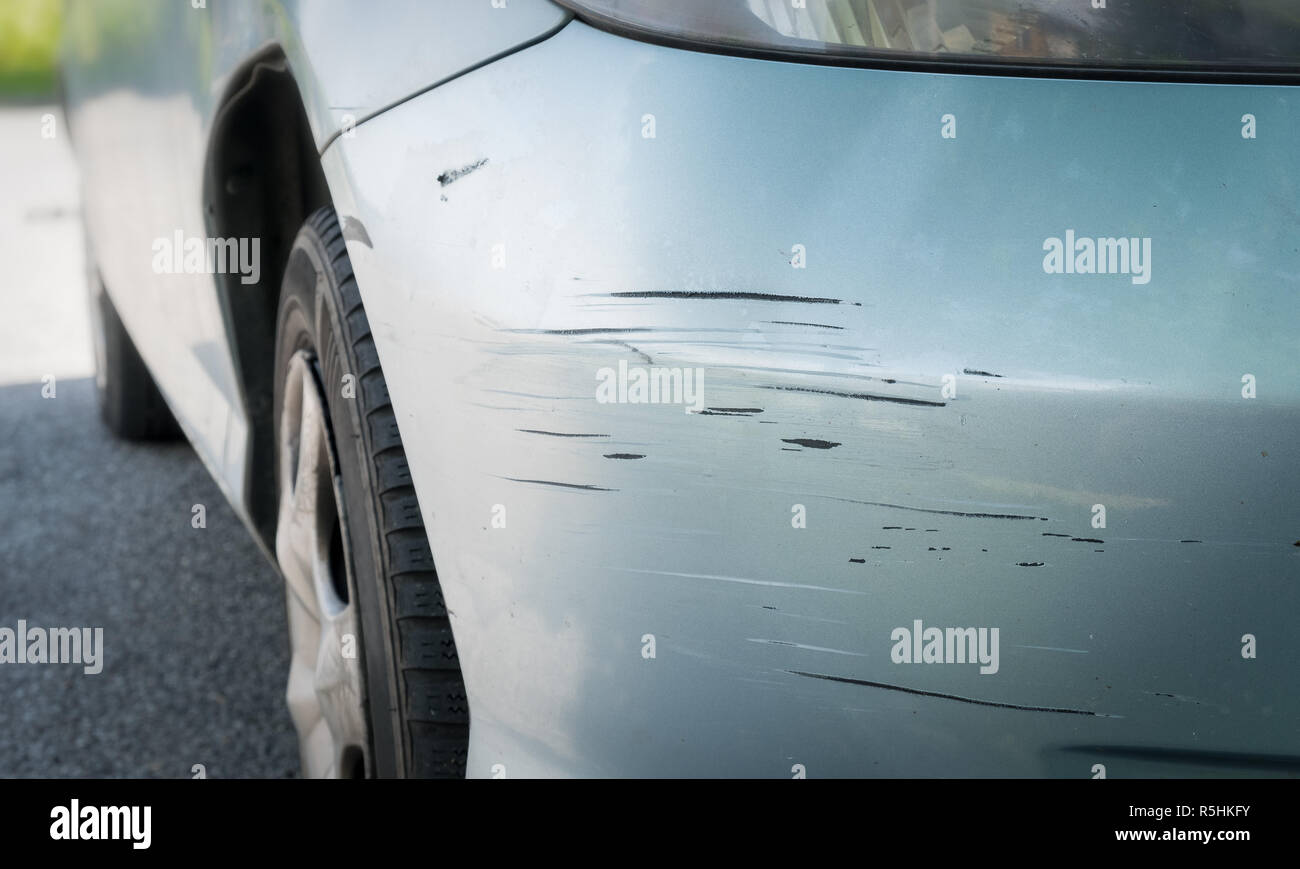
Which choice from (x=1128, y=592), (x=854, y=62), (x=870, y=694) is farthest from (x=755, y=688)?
(x=854, y=62)

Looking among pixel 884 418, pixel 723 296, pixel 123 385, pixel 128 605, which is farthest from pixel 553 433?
pixel 123 385

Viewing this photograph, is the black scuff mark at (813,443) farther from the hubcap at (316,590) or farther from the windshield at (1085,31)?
the hubcap at (316,590)

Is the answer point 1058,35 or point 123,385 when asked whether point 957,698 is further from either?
point 123,385

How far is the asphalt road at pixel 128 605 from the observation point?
2336 mm

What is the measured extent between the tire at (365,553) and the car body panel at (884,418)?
0.20m

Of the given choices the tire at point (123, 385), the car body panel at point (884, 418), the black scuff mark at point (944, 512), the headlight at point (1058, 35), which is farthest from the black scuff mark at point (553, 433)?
the tire at point (123, 385)

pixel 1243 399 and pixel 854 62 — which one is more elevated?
pixel 854 62

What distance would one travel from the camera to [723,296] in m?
1.14

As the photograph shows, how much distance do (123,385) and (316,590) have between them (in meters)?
2.27

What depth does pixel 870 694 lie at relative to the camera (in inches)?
45.5

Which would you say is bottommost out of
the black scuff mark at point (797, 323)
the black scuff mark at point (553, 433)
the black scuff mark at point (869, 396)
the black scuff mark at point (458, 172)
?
the black scuff mark at point (553, 433)

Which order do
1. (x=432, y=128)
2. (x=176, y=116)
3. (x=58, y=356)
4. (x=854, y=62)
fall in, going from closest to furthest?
(x=854, y=62)
(x=432, y=128)
(x=176, y=116)
(x=58, y=356)
